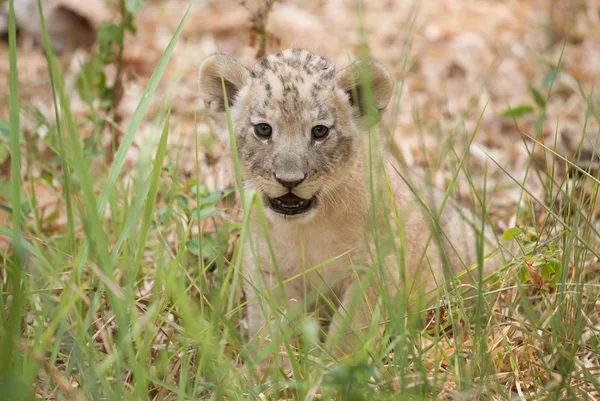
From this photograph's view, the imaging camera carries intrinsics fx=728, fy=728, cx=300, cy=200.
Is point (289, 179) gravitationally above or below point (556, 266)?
above

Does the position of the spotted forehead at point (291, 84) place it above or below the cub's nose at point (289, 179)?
above

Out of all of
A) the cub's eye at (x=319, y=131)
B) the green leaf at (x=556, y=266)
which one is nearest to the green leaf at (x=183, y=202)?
the cub's eye at (x=319, y=131)

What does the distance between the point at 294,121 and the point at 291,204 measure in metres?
0.53

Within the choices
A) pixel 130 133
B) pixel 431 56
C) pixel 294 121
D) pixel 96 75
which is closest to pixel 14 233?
pixel 130 133

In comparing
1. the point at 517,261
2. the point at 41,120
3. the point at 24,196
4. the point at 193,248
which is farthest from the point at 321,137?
the point at 24,196

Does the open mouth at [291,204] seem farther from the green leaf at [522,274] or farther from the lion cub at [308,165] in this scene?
the green leaf at [522,274]

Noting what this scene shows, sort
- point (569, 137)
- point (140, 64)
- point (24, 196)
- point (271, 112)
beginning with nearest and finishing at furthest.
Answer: point (271, 112) → point (24, 196) → point (569, 137) → point (140, 64)

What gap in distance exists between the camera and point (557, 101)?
8.81 meters

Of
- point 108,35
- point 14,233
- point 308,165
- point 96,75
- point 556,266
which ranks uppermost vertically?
point 108,35

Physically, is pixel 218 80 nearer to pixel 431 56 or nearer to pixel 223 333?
pixel 223 333

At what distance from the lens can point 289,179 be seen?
4.28m

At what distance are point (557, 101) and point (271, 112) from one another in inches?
214

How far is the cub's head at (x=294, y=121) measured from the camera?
14.6 feet

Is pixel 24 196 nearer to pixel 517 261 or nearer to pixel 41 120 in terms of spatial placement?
pixel 41 120
